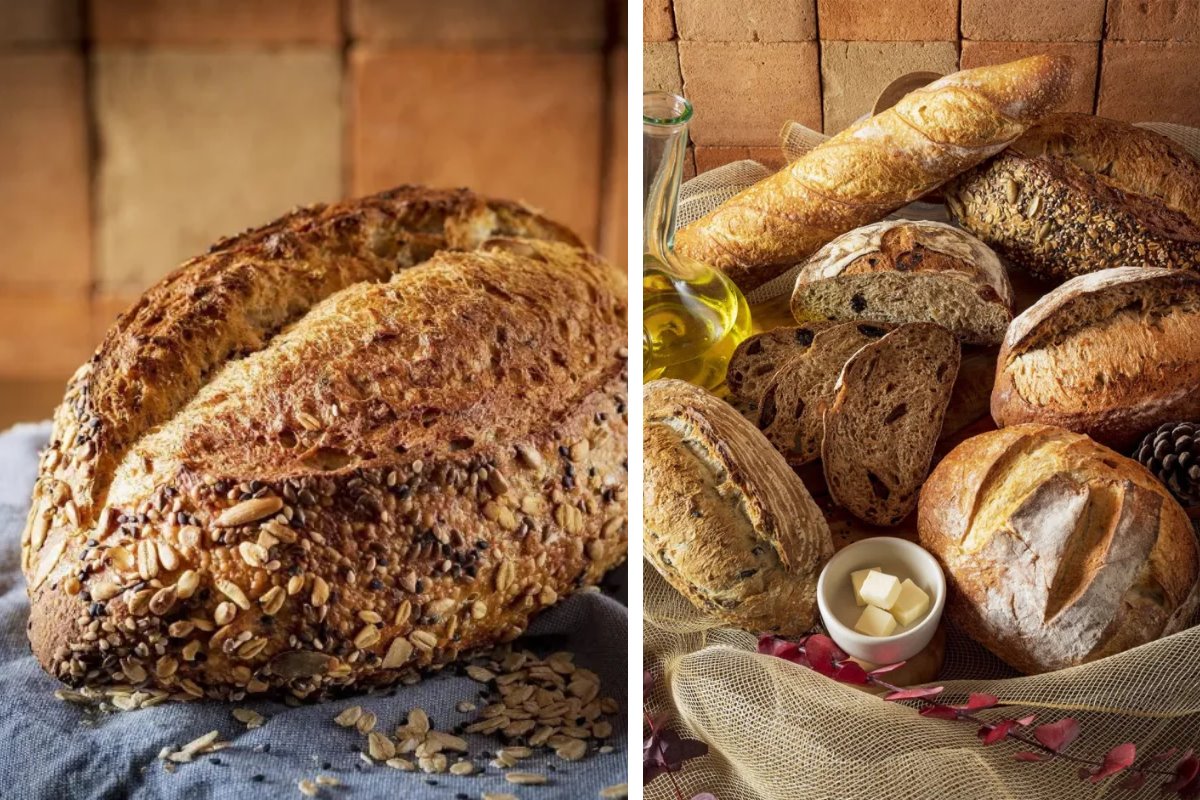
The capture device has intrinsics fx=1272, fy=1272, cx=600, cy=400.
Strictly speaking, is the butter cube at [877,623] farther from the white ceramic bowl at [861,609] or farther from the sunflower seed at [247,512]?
the sunflower seed at [247,512]

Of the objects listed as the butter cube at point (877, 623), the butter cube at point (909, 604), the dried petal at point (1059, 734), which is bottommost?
the dried petal at point (1059, 734)

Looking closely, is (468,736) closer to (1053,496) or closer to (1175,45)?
(1053,496)

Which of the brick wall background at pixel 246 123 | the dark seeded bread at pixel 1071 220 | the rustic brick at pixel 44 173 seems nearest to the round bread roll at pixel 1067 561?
the dark seeded bread at pixel 1071 220

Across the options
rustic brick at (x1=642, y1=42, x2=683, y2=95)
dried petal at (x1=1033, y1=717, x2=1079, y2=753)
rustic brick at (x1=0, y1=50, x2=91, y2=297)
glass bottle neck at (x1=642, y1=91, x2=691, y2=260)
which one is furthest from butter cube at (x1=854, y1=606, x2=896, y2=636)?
rustic brick at (x1=0, y1=50, x2=91, y2=297)

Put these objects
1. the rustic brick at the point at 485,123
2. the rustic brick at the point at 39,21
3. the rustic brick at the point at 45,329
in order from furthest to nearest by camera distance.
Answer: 1. the rustic brick at the point at 45,329
2. the rustic brick at the point at 485,123
3. the rustic brick at the point at 39,21

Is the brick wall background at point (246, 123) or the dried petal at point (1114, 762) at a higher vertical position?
the brick wall background at point (246, 123)

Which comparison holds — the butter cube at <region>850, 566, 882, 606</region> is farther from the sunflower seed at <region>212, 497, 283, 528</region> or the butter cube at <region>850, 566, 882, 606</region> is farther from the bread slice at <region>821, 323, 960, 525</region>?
the sunflower seed at <region>212, 497, 283, 528</region>

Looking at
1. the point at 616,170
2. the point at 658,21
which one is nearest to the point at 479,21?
the point at 616,170
